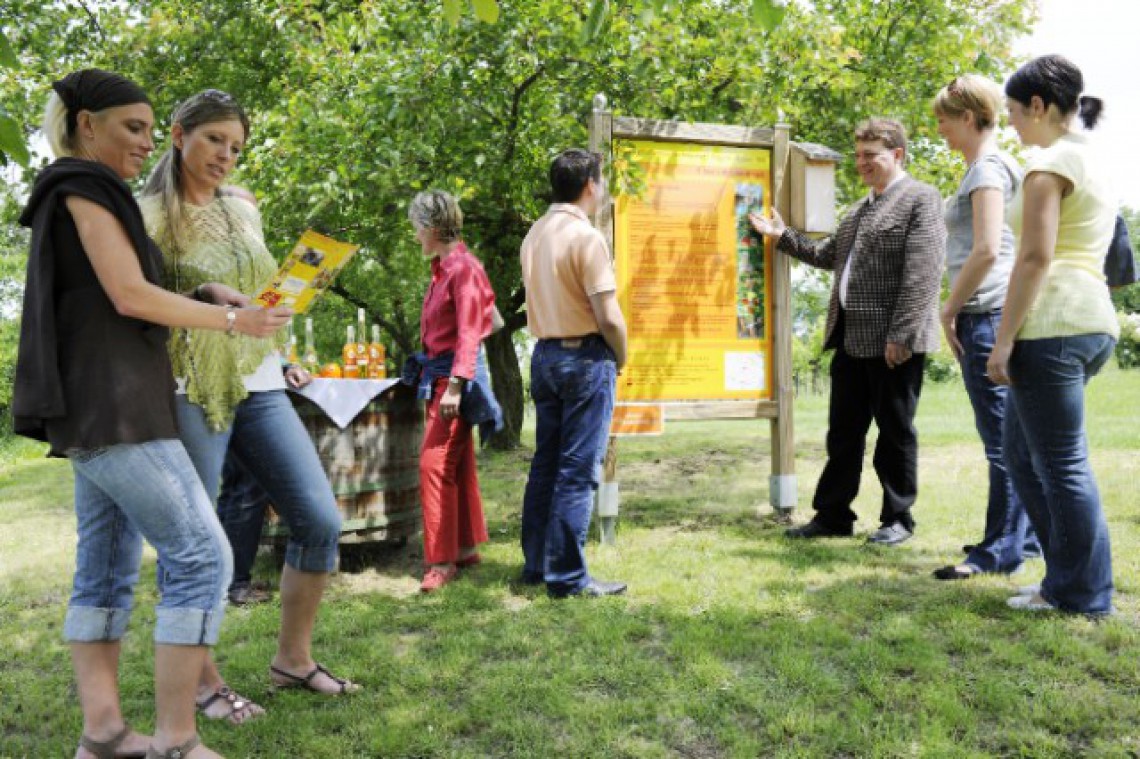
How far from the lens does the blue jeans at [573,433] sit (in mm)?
4262

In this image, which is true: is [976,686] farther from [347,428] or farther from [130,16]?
[130,16]

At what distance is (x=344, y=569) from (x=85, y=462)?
2923 mm

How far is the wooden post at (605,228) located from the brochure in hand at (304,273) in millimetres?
2926

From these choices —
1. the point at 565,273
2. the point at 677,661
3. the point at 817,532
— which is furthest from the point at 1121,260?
the point at 677,661

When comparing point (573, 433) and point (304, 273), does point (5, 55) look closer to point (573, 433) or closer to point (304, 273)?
point (304, 273)

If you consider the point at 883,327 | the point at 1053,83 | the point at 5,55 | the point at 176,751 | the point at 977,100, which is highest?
the point at 977,100

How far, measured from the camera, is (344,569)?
5066 mm

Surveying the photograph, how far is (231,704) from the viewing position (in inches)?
117

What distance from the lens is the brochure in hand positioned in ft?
8.18

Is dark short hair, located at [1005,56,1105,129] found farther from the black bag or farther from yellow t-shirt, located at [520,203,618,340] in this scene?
yellow t-shirt, located at [520,203,618,340]

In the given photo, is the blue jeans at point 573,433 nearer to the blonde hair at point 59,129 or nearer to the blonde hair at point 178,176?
the blonde hair at point 178,176

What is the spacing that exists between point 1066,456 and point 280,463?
2.81 meters

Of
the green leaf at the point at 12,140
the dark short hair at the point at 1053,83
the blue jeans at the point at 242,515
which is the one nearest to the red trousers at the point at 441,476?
the blue jeans at the point at 242,515

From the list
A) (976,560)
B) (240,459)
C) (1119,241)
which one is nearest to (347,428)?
(240,459)
